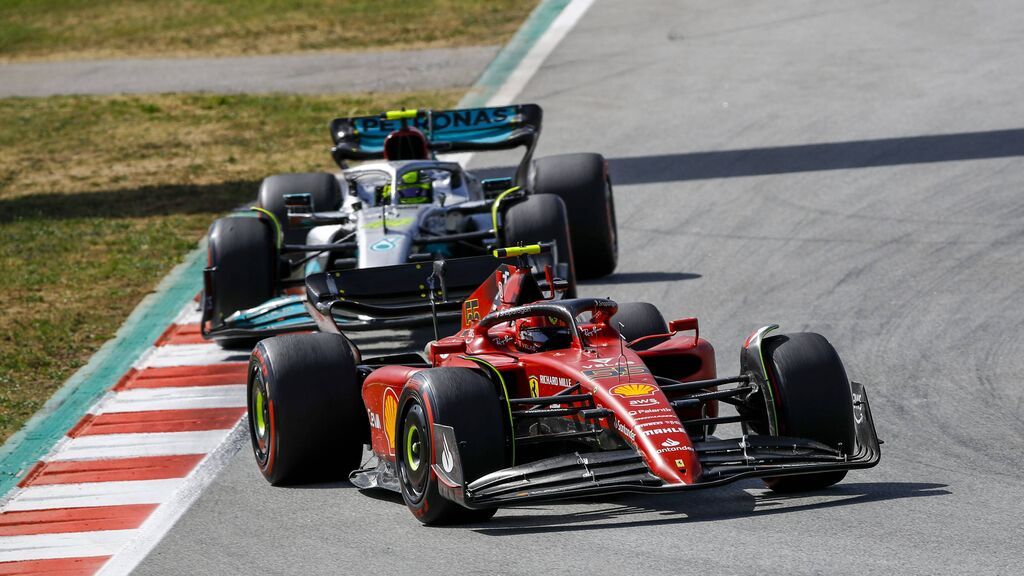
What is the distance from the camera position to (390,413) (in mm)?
8805

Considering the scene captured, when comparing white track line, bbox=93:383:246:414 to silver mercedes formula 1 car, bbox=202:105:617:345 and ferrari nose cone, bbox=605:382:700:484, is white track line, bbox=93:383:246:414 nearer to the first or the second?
silver mercedes formula 1 car, bbox=202:105:617:345

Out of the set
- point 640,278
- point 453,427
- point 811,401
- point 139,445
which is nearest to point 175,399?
point 139,445

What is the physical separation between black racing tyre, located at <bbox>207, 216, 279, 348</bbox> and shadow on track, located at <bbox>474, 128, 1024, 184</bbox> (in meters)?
5.96

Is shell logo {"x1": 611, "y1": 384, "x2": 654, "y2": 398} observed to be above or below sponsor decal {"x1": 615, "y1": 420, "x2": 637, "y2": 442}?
above

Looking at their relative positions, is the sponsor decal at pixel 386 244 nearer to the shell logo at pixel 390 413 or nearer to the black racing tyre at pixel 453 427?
the shell logo at pixel 390 413

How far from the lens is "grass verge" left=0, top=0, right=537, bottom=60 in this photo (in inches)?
1095

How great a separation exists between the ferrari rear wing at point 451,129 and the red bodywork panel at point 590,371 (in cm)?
545

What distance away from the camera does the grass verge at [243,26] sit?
91.2 ft

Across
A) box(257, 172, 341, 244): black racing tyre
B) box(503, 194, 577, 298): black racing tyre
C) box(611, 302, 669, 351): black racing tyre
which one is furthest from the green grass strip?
box(611, 302, 669, 351): black racing tyre

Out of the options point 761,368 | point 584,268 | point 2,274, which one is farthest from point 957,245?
point 2,274

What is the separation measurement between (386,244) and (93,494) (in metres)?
3.71

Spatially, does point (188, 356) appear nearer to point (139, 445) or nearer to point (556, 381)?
point (139, 445)

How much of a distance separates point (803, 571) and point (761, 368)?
1594mm

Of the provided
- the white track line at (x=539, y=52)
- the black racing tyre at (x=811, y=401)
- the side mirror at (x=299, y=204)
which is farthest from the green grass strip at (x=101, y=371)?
the white track line at (x=539, y=52)
